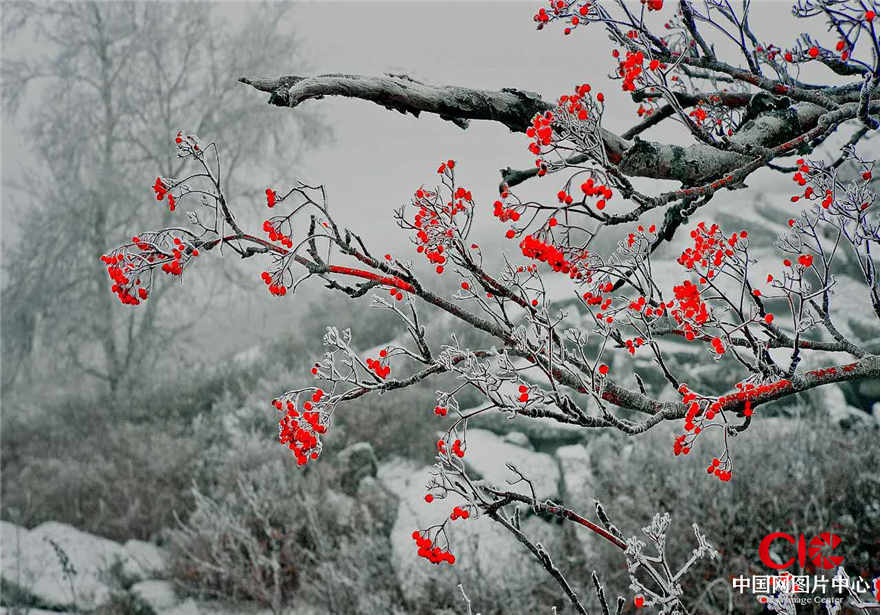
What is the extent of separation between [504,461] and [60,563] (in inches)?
145

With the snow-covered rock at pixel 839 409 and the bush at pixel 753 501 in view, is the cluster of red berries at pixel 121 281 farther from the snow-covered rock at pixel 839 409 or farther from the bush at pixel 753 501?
the snow-covered rock at pixel 839 409

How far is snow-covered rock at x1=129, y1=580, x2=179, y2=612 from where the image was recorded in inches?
164

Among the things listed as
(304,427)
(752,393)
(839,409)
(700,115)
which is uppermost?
(839,409)

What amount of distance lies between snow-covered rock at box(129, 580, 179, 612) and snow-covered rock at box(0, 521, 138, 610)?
26 cm

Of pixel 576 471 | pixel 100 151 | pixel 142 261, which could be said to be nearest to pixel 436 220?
pixel 142 261

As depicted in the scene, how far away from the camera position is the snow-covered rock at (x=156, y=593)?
4168 mm

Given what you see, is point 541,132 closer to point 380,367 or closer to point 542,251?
point 542,251

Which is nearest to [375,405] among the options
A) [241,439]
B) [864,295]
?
[241,439]

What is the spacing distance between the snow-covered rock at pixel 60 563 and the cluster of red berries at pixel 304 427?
12.8 feet

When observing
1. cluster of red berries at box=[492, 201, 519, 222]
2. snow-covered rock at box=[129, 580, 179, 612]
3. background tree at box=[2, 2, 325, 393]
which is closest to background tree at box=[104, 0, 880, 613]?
cluster of red berries at box=[492, 201, 519, 222]

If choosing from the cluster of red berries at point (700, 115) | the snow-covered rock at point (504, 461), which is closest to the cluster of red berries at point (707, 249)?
the cluster of red berries at point (700, 115)

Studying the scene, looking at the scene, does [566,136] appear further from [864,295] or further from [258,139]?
[258,139]

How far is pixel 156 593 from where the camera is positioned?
14.0ft

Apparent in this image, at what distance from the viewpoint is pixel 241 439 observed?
6.29 metres
